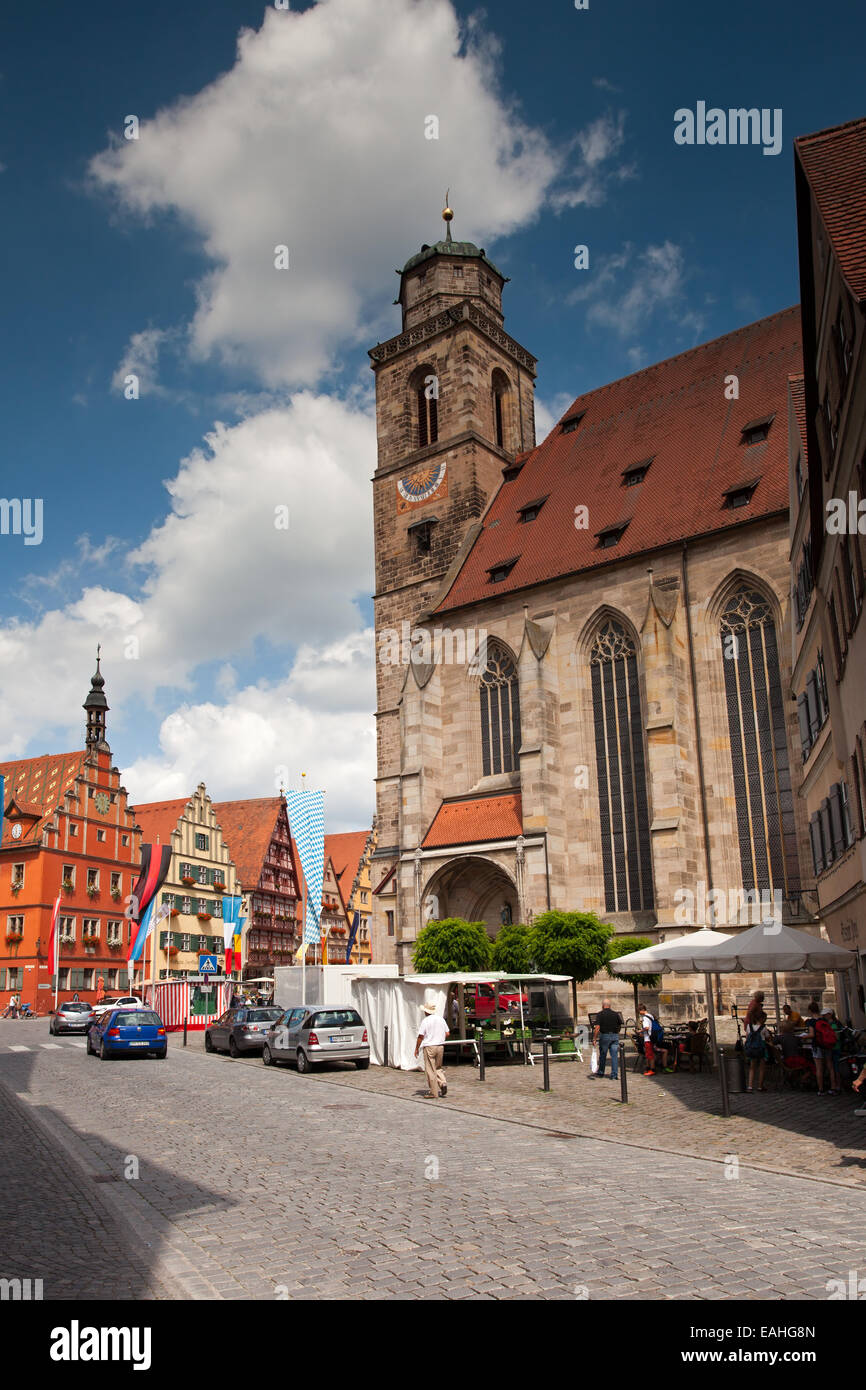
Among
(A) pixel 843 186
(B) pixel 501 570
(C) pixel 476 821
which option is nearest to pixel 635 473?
(B) pixel 501 570

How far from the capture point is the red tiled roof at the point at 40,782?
5441cm

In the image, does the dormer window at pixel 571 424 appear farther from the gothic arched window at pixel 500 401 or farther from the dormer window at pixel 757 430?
the dormer window at pixel 757 430

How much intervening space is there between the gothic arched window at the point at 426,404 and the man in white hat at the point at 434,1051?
100 feet

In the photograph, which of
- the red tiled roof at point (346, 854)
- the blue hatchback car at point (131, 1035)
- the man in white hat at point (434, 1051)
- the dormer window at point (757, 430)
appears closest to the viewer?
the man in white hat at point (434, 1051)

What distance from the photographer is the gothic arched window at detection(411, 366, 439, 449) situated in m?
43.3

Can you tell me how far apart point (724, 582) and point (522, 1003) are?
13.3 meters

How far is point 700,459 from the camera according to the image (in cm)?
3241

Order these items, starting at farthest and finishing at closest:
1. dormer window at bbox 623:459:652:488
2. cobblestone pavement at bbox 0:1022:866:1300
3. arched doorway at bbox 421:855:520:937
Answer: dormer window at bbox 623:459:652:488 < arched doorway at bbox 421:855:520:937 < cobblestone pavement at bbox 0:1022:866:1300

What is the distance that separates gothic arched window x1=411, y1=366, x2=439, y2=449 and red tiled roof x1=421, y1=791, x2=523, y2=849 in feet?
54.9

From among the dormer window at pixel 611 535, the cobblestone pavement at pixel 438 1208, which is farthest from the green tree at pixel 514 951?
the dormer window at pixel 611 535

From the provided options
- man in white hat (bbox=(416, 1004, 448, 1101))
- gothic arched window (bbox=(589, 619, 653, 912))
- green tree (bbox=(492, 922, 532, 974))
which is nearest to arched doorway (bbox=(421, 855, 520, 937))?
gothic arched window (bbox=(589, 619, 653, 912))

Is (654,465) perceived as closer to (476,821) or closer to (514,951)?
(476,821)

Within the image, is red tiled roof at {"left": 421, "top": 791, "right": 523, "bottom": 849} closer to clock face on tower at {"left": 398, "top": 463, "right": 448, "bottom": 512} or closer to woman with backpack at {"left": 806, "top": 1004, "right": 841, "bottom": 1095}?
clock face on tower at {"left": 398, "top": 463, "right": 448, "bottom": 512}
